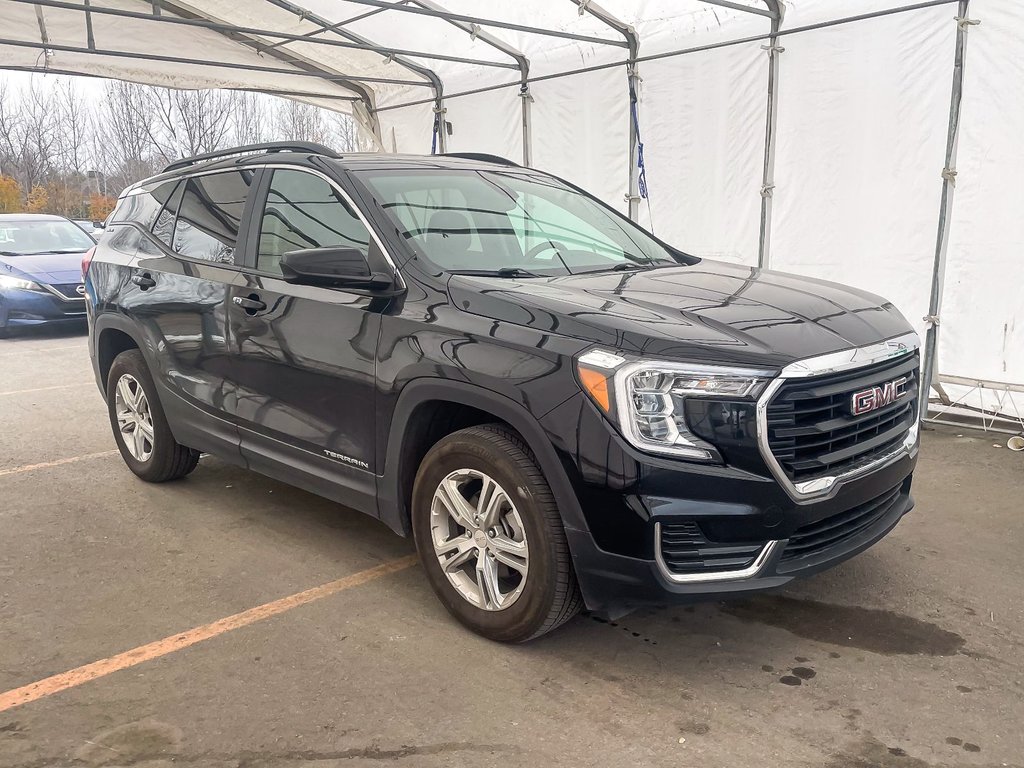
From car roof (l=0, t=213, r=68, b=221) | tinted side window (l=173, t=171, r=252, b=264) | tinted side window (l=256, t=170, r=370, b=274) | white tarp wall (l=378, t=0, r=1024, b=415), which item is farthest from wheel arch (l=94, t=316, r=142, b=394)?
car roof (l=0, t=213, r=68, b=221)

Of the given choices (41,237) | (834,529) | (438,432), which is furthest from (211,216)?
(41,237)

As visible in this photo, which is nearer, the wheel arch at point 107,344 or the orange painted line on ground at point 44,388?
the wheel arch at point 107,344

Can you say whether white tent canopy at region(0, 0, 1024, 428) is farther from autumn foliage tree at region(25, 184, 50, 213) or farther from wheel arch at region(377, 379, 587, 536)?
autumn foliage tree at region(25, 184, 50, 213)

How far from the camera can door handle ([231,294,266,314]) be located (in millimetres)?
3967

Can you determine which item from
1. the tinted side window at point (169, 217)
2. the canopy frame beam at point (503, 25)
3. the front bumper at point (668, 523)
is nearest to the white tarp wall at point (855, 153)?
the canopy frame beam at point (503, 25)

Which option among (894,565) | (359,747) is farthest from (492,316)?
(894,565)

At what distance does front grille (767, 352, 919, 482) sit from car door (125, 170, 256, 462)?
2607 millimetres

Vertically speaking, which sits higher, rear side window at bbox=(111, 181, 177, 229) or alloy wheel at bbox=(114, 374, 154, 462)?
rear side window at bbox=(111, 181, 177, 229)

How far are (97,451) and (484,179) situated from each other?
3.52 m

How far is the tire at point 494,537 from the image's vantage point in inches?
116

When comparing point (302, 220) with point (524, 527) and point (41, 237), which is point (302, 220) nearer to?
point (524, 527)

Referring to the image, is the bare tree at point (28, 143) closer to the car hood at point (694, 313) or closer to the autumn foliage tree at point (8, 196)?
the autumn foliage tree at point (8, 196)

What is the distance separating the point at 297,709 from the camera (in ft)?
9.39

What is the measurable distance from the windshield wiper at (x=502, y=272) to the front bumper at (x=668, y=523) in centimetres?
82
